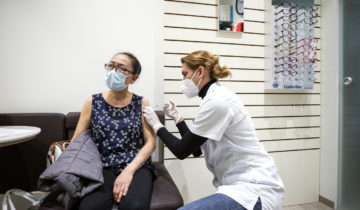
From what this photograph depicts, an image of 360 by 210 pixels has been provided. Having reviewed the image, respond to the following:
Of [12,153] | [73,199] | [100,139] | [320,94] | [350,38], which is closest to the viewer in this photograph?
[73,199]

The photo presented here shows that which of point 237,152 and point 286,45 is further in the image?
point 286,45

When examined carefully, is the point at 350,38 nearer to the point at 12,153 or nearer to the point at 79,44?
the point at 79,44

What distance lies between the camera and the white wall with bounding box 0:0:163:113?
209cm

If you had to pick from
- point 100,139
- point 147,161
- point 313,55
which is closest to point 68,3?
point 100,139

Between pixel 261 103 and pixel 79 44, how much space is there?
206 cm

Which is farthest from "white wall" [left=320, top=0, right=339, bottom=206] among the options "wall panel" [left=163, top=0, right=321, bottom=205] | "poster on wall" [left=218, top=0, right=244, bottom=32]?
"poster on wall" [left=218, top=0, right=244, bottom=32]

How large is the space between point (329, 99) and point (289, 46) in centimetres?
84

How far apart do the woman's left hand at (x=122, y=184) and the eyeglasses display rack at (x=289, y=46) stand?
1.83 metres

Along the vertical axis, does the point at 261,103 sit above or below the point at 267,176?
above

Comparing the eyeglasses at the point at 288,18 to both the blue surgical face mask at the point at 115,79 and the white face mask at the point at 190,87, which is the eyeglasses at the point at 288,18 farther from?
the blue surgical face mask at the point at 115,79

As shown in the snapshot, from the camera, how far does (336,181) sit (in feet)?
8.65

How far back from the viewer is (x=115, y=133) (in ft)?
5.56

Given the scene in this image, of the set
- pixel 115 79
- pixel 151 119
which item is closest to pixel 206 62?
pixel 151 119

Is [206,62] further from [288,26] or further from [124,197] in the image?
[288,26]
